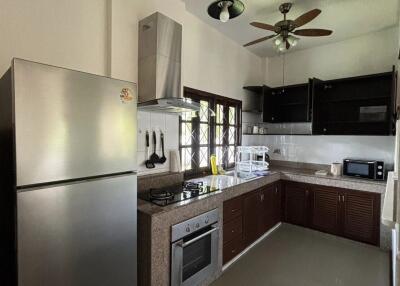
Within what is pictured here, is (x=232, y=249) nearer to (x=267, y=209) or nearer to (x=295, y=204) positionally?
(x=267, y=209)

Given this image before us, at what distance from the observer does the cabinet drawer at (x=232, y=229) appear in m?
2.27

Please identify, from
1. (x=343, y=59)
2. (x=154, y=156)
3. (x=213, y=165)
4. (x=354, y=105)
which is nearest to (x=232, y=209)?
(x=213, y=165)

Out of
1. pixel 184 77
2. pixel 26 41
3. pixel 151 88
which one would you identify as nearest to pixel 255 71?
pixel 184 77

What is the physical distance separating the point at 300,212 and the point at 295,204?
0.12 metres

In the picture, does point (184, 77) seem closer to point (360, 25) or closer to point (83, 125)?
point (83, 125)

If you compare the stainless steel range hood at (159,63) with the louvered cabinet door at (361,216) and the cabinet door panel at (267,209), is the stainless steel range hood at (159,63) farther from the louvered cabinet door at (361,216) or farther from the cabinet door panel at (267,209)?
the louvered cabinet door at (361,216)

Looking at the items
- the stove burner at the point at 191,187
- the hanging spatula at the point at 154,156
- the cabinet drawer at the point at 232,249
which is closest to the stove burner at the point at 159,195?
the stove burner at the point at 191,187

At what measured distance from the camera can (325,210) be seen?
303 cm

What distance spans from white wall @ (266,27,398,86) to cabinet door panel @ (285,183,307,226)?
1723 mm

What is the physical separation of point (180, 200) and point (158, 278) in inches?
22.1

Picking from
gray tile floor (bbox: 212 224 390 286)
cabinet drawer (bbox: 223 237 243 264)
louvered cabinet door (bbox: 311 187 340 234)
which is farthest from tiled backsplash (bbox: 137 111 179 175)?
louvered cabinet door (bbox: 311 187 340 234)

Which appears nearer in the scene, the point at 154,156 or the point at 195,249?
the point at 195,249

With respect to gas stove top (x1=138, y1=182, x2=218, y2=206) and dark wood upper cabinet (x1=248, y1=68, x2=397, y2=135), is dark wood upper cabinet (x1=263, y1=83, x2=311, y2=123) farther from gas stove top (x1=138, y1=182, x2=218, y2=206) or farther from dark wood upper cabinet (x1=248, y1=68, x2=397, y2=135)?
gas stove top (x1=138, y1=182, x2=218, y2=206)

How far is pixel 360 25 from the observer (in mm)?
2805
